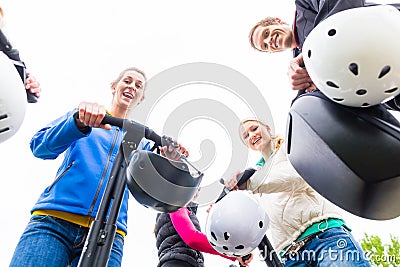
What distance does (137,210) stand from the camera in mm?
1909

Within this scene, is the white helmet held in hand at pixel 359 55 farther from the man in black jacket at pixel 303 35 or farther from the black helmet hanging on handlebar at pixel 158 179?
the black helmet hanging on handlebar at pixel 158 179

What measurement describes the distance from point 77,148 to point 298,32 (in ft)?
2.57

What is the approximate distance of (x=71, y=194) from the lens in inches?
49.3

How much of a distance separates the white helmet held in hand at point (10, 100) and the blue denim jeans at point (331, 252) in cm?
93

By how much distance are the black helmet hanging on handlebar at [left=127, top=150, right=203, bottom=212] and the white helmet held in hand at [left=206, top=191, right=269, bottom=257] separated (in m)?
0.28

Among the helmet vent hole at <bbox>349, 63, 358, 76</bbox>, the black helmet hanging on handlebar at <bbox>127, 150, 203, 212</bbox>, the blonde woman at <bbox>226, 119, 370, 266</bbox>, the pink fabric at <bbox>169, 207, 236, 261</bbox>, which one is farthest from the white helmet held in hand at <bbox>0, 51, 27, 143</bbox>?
the pink fabric at <bbox>169, 207, 236, 261</bbox>

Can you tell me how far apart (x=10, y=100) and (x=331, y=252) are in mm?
968

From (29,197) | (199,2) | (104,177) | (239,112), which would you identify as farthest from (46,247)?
(199,2)

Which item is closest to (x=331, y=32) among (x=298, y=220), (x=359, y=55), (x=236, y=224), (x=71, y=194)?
(x=359, y=55)

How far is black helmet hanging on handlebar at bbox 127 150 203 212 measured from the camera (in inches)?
39.2

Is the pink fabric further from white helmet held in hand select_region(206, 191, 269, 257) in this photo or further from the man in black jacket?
the man in black jacket

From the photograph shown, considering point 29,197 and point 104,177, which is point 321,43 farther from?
point 29,197

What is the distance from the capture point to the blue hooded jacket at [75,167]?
47.4 inches

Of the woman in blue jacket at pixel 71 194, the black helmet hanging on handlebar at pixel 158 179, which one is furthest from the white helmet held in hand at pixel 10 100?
the black helmet hanging on handlebar at pixel 158 179
